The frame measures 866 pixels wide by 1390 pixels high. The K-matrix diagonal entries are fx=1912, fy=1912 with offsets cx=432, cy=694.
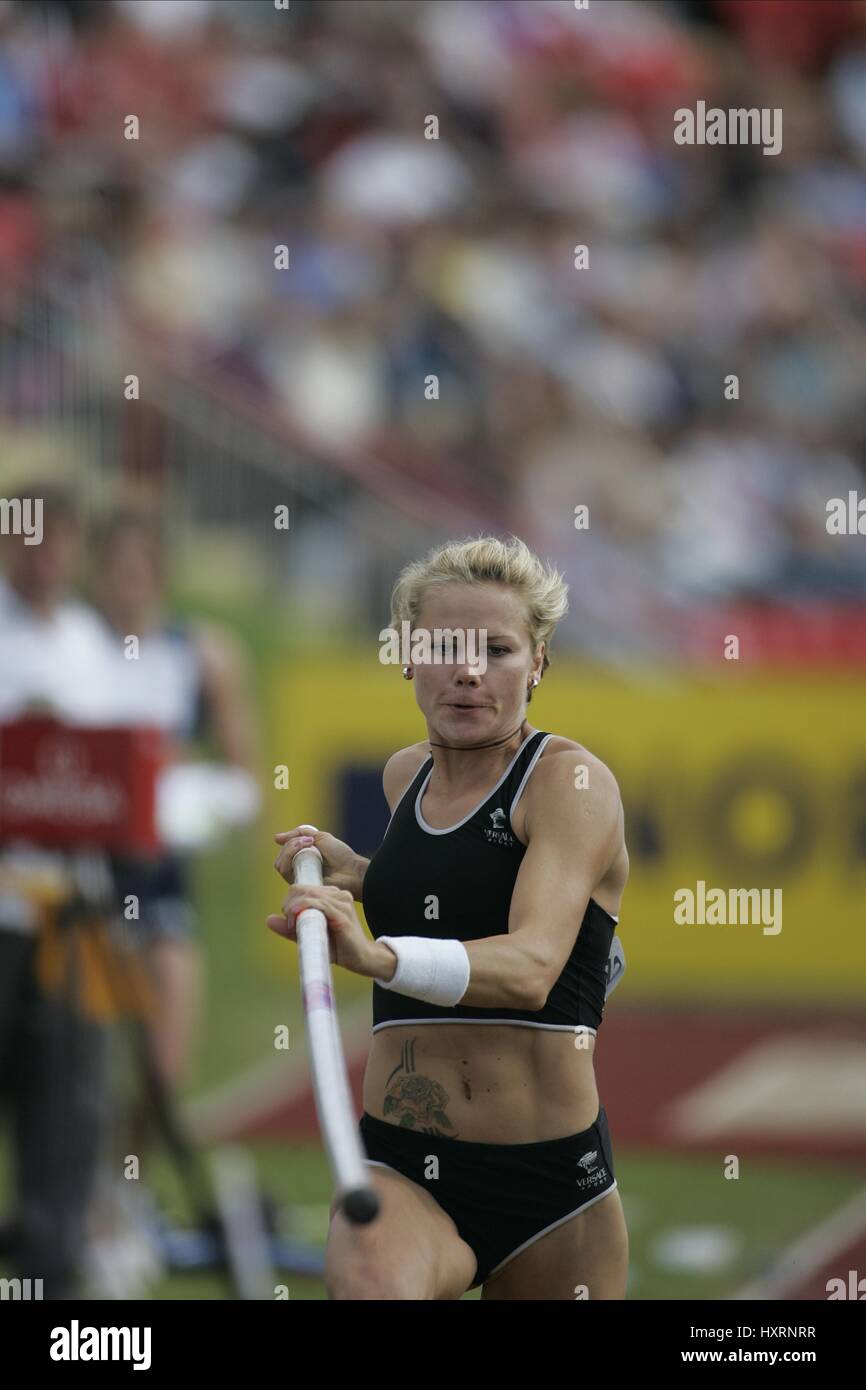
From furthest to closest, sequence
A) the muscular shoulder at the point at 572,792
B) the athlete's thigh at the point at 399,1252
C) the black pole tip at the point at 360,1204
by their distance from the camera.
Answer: the muscular shoulder at the point at 572,792 → the athlete's thigh at the point at 399,1252 → the black pole tip at the point at 360,1204

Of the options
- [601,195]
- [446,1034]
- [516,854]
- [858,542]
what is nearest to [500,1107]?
[446,1034]

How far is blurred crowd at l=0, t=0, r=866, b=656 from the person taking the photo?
9367 millimetres

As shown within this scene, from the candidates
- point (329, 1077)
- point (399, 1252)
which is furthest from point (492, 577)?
point (399, 1252)

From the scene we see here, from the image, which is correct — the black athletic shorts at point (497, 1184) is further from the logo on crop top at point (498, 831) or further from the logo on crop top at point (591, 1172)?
the logo on crop top at point (498, 831)

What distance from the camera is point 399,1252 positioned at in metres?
2.86

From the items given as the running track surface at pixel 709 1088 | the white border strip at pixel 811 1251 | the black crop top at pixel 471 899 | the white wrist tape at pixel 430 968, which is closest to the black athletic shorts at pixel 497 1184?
the black crop top at pixel 471 899

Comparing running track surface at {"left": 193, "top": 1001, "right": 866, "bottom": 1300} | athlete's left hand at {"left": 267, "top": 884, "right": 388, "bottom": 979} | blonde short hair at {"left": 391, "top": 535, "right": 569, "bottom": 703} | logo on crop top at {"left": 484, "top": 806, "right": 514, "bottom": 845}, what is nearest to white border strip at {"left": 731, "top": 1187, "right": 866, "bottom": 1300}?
running track surface at {"left": 193, "top": 1001, "right": 866, "bottom": 1300}

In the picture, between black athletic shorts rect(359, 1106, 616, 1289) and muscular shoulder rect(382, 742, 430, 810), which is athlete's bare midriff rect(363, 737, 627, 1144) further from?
muscular shoulder rect(382, 742, 430, 810)

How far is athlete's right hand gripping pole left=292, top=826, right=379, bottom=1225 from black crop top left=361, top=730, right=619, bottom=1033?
346mm

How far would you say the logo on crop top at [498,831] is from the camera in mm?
3021

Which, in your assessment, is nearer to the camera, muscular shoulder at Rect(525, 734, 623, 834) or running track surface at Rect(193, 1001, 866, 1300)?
muscular shoulder at Rect(525, 734, 623, 834)

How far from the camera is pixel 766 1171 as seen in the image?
728cm

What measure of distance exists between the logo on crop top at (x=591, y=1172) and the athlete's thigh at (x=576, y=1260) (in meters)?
0.03
